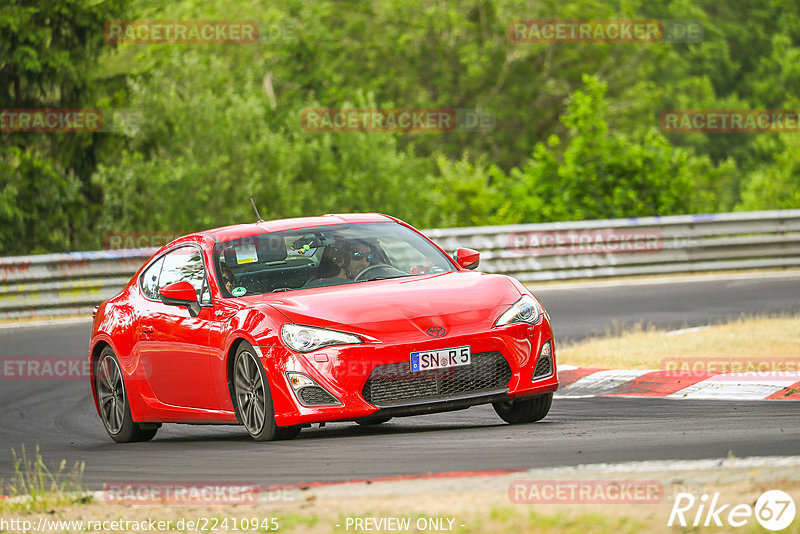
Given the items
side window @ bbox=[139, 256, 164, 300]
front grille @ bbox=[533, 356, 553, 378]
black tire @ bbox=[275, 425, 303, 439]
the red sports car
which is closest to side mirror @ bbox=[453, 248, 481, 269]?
the red sports car

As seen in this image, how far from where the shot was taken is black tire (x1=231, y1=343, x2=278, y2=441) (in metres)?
8.19

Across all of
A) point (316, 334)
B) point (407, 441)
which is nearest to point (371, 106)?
point (316, 334)

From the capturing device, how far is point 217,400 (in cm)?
883

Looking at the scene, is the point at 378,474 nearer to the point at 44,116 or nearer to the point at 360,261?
the point at 360,261

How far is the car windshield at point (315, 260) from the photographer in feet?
29.7

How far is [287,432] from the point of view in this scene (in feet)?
27.1

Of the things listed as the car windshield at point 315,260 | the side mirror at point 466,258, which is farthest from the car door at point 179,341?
the side mirror at point 466,258

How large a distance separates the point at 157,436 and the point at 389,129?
1318 inches
